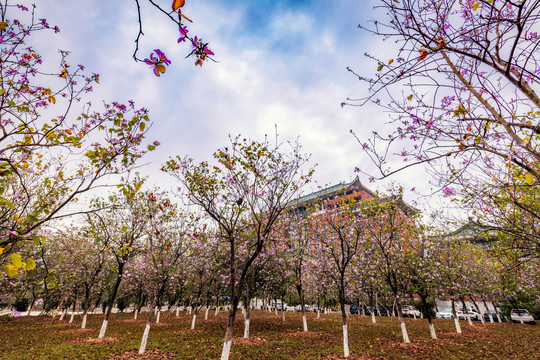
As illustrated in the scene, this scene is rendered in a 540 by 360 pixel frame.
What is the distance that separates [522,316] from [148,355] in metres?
41.9

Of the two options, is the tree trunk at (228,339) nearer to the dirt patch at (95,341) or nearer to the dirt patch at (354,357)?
the dirt patch at (354,357)

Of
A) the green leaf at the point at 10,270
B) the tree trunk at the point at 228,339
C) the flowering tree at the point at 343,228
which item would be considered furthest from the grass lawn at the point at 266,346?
the green leaf at the point at 10,270

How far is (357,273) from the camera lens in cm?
2183

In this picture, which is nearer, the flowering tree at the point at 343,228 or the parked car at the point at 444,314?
the flowering tree at the point at 343,228

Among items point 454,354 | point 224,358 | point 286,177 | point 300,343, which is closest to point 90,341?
point 224,358

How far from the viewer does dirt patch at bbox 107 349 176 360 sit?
38.4 ft

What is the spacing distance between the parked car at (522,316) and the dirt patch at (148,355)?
3974 centimetres

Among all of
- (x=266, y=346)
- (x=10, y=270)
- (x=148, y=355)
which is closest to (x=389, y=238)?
(x=266, y=346)

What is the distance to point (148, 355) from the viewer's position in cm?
1215

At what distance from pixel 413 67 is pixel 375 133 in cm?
145

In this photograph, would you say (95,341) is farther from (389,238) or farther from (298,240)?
(389,238)

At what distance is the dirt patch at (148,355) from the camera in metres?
11.7

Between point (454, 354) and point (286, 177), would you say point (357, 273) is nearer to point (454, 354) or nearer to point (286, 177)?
point (454, 354)

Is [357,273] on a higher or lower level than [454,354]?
higher
